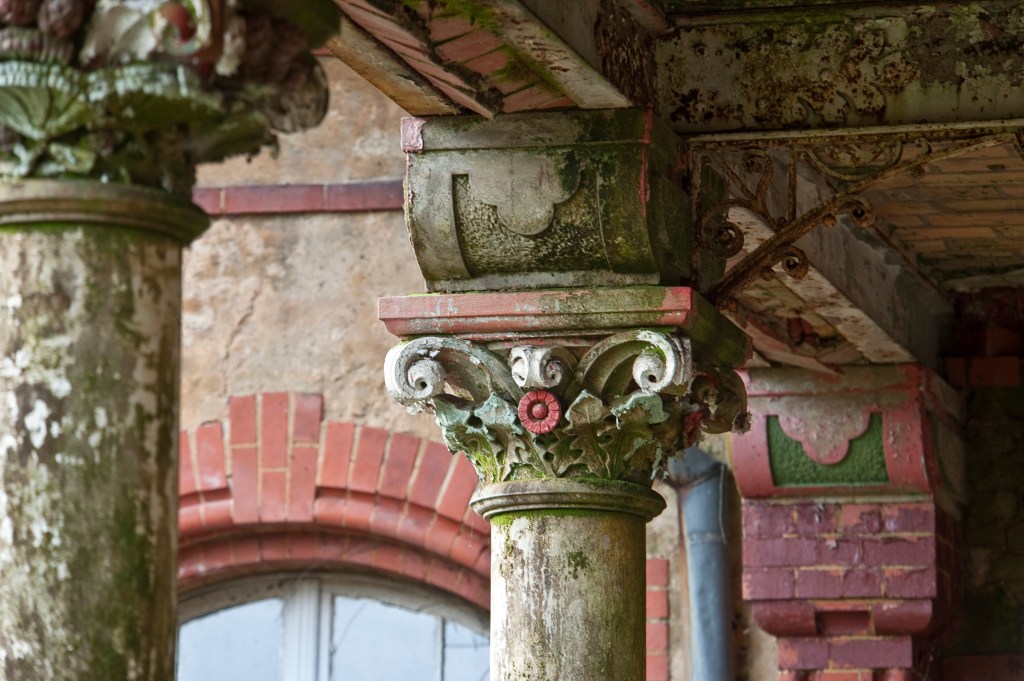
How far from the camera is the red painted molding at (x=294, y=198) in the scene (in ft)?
23.2

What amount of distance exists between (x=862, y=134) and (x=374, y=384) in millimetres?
3039

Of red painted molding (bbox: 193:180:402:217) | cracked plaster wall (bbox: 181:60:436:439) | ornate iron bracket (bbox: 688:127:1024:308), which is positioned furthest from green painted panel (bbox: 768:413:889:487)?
ornate iron bracket (bbox: 688:127:1024:308)

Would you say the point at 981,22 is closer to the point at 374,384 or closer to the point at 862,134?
the point at 862,134

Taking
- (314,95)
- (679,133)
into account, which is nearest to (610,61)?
(679,133)

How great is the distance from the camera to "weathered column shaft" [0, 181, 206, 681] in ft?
8.30

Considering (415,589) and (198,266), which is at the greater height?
(198,266)

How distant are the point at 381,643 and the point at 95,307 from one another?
190 inches

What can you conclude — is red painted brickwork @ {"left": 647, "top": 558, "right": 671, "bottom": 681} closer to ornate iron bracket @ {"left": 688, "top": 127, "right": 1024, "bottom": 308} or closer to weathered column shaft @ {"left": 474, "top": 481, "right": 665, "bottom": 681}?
ornate iron bracket @ {"left": 688, "top": 127, "right": 1024, "bottom": 308}

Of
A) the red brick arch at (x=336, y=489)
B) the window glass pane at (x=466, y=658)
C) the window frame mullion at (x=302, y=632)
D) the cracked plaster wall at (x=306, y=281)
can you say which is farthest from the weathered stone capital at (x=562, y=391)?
the window frame mullion at (x=302, y=632)

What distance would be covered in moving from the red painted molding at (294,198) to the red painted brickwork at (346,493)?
2.06 feet

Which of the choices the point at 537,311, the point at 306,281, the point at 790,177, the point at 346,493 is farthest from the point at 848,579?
the point at 537,311

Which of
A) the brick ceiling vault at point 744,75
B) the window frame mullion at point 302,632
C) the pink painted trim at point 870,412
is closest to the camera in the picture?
the brick ceiling vault at point 744,75

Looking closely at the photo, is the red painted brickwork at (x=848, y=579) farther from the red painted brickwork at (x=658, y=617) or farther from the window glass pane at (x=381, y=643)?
the window glass pane at (x=381, y=643)

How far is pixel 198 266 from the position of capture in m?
7.14
